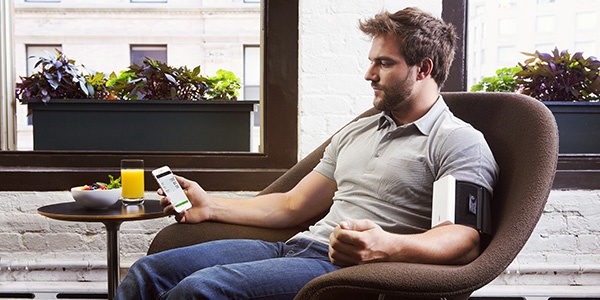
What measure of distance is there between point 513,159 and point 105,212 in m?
1.15

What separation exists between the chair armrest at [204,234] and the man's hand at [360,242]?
22.2 inches

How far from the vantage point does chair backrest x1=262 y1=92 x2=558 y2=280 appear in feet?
4.30

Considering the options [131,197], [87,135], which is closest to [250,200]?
[131,197]

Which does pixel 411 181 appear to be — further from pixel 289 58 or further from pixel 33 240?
pixel 33 240

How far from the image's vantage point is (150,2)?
9.30ft

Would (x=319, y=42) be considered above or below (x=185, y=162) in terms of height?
above

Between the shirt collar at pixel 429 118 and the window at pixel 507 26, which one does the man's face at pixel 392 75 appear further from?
the window at pixel 507 26

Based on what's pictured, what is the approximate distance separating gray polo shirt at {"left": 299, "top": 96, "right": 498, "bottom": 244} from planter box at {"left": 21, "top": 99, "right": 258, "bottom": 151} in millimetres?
999

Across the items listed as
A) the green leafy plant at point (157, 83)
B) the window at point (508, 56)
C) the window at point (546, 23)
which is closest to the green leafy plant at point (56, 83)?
the green leafy plant at point (157, 83)

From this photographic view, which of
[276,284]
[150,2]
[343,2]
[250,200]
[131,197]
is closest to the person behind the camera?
[276,284]

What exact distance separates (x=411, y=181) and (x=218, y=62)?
1.52 m

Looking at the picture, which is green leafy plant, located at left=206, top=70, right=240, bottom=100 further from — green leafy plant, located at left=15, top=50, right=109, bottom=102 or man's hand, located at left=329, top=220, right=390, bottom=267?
man's hand, located at left=329, top=220, right=390, bottom=267

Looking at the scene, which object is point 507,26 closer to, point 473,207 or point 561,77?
point 561,77

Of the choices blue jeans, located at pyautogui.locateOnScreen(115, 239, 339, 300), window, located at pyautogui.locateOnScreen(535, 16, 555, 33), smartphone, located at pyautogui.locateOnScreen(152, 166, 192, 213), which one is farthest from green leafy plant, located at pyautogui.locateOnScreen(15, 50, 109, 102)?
window, located at pyautogui.locateOnScreen(535, 16, 555, 33)
